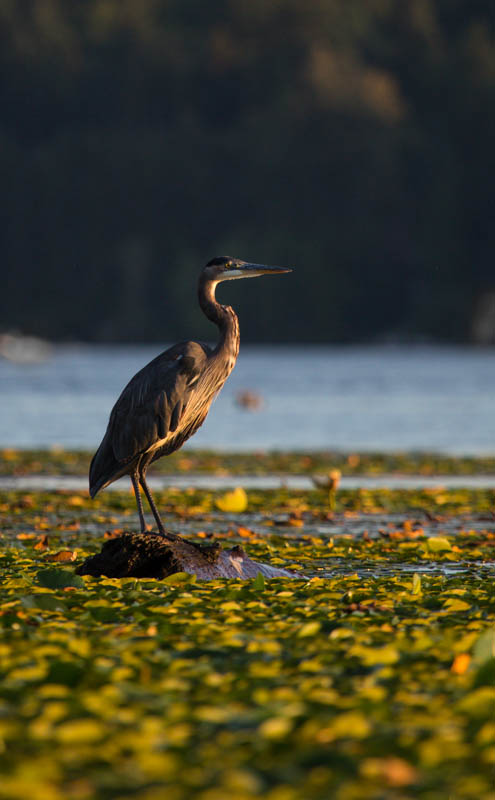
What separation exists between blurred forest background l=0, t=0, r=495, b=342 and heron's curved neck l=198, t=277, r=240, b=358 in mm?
82685

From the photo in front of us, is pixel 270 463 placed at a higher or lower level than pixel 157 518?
lower

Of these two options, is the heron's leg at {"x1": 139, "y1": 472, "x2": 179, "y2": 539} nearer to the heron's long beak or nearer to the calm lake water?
the heron's long beak

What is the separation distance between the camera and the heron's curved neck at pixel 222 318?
10.9m

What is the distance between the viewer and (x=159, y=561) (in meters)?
9.80

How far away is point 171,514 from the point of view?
1480 cm

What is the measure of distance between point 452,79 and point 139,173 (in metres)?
24.3

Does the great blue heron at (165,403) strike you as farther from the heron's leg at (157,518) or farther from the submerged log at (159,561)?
the submerged log at (159,561)

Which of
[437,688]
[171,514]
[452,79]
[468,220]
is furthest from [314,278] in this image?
[437,688]

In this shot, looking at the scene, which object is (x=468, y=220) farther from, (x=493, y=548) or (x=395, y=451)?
(x=493, y=548)

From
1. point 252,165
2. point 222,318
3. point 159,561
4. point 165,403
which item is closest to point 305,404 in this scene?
point 222,318

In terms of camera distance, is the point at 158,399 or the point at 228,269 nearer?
the point at 158,399

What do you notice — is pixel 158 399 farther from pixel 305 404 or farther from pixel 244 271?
pixel 305 404

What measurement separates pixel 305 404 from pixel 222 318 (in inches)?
1317

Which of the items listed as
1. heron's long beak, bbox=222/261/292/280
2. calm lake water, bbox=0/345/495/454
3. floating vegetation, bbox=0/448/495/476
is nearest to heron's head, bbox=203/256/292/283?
heron's long beak, bbox=222/261/292/280
